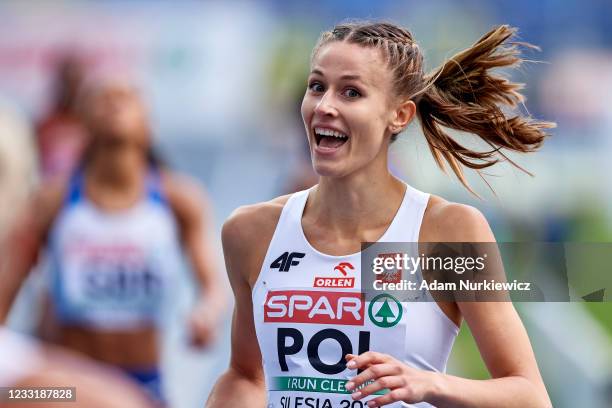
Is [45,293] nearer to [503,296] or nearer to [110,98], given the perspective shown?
[110,98]

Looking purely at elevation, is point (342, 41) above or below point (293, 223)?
above

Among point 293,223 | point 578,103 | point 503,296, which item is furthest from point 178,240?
point 578,103

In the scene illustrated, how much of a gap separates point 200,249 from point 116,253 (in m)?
0.47

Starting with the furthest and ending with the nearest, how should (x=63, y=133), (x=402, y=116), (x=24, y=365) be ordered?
1. (x=63, y=133)
2. (x=402, y=116)
3. (x=24, y=365)

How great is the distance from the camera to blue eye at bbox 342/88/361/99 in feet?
11.0

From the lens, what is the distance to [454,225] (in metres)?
3.30

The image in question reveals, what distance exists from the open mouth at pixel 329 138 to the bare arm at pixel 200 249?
2.72 meters

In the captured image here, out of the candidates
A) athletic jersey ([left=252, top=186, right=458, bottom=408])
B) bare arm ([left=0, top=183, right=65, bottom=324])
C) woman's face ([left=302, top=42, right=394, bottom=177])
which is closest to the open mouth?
woman's face ([left=302, top=42, right=394, bottom=177])

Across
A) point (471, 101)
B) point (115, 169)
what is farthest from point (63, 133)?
point (471, 101)

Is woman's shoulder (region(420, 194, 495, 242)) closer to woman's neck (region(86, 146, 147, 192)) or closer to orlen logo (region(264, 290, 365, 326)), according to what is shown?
orlen logo (region(264, 290, 365, 326))

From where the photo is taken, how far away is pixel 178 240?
20.9 ft

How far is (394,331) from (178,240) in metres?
3.27

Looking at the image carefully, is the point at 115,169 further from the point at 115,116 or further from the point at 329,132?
the point at 329,132

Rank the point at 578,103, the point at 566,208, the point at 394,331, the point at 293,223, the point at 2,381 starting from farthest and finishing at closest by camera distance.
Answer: the point at 578,103
the point at 566,208
the point at 293,223
the point at 394,331
the point at 2,381
